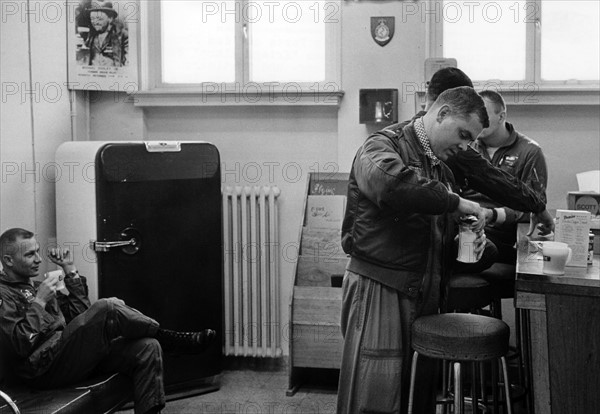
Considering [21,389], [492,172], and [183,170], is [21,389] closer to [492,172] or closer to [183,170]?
[183,170]

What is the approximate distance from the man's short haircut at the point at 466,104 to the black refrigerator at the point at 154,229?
193cm

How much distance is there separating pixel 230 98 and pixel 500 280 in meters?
2.20

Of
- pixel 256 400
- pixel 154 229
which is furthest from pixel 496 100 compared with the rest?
pixel 256 400

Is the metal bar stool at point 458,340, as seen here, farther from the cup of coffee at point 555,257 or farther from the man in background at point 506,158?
the man in background at point 506,158

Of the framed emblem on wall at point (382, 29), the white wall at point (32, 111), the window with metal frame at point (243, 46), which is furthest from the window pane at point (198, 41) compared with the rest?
the framed emblem on wall at point (382, 29)

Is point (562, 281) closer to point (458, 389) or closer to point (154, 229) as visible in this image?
point (458, 389)

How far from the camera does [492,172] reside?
331cm

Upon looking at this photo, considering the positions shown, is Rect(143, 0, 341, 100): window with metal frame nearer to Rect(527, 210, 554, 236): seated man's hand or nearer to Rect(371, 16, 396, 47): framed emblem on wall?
Rect(371, 16, 396, 47): framed emblem on wall

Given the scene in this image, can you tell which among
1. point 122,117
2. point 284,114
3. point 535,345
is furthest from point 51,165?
point 535,345

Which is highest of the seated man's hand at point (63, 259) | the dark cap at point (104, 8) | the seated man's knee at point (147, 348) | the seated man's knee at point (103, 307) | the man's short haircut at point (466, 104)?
the dark cap at point (104, 8)

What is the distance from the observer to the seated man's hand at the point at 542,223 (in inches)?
136

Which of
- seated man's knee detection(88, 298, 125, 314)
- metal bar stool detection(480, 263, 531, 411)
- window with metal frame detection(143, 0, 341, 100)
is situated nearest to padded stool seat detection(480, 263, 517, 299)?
metal bar stool detection(480, 263, 531, 411)

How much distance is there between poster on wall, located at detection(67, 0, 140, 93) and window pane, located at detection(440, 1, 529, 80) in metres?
1.84

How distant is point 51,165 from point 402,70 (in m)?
2.04
